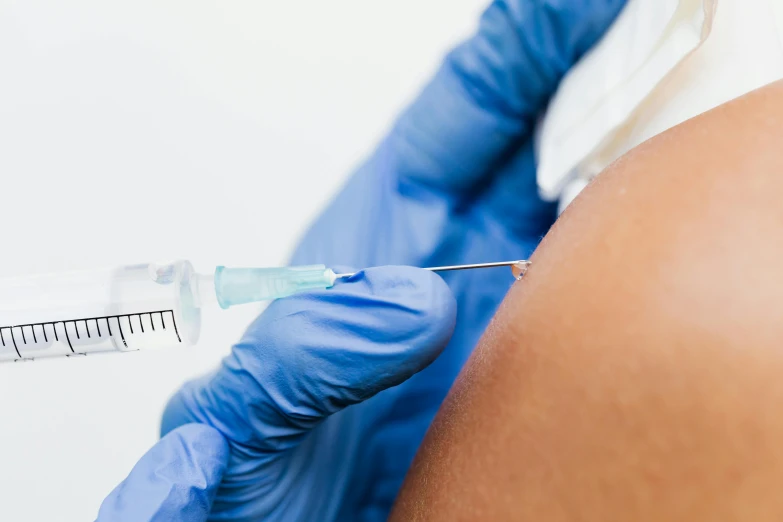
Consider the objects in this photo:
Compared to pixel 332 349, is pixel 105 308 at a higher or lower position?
higher

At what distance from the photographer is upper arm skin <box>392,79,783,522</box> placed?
41 centimetres

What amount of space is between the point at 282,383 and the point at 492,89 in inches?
21.1

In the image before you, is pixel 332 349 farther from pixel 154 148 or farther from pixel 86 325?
pixel 154 148

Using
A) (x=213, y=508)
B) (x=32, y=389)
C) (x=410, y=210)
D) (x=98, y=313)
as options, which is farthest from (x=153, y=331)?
(x=32, y=389)

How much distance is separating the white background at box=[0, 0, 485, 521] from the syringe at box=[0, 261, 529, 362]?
0.47m

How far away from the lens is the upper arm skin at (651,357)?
0.41m

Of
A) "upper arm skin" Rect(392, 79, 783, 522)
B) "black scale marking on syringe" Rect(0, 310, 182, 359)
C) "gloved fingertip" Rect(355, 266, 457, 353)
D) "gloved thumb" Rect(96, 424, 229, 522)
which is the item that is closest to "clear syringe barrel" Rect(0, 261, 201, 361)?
"black scale marking on syringe" Rect(0, 310, 182, 359)

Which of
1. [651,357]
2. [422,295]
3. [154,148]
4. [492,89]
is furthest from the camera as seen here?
[154,148]

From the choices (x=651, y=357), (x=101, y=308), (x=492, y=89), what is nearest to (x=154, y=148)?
(x=101, y=308)

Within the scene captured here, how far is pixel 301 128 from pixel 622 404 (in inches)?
42.8

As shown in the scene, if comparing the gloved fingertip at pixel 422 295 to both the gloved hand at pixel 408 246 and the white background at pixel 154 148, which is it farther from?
the white background at pixel 154 148

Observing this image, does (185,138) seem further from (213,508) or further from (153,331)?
(213,508)

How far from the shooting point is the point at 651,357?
447 millimetres

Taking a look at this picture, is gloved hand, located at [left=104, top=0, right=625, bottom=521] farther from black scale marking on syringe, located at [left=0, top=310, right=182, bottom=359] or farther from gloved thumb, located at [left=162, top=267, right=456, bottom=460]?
black scale marking on syringe, located at [left=0, top=310, right=182, bottom=359]
